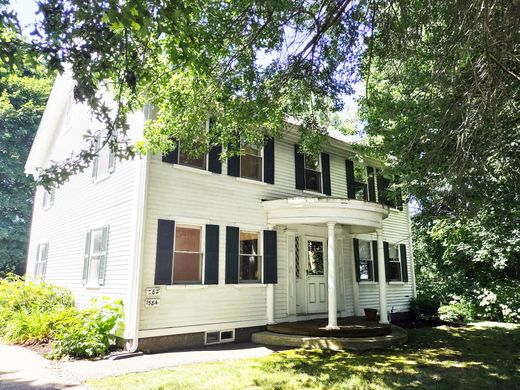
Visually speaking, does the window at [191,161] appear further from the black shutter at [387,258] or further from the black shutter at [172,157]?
the black shutter at [387,258]

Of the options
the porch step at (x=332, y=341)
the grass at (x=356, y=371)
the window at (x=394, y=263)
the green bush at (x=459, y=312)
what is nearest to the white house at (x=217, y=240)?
the porch step at (x=332, y=341)

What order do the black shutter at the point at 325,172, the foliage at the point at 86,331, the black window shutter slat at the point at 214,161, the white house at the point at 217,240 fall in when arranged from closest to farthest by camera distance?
the foliage at the point at 86,331
the white house at the point at 217,240
the black window shutter slat at the point at 214,161
the black shutter at the point at 325,172

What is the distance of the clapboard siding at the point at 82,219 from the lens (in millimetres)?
8828

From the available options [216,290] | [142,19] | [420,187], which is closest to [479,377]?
[420,187]

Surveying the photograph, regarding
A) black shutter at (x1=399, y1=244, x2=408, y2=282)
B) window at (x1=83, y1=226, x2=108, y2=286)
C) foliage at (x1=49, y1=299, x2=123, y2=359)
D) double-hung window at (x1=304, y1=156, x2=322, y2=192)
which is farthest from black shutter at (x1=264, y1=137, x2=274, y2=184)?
black shutter at (x1=399, y1=244, x2=408, y2=282)

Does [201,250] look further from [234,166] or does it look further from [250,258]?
[234,166]

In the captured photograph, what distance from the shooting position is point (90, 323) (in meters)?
7.92

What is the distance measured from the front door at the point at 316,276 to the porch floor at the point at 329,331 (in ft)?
2.92

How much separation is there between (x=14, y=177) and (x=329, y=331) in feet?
72.4

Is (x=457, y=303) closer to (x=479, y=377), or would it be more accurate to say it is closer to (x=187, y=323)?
(x=479, y=377)

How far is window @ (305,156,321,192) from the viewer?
12055mm

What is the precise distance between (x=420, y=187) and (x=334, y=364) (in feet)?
13.9

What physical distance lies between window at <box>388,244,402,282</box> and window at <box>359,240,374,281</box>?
123 cm

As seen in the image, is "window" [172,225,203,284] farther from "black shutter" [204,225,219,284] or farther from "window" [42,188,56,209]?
"window" [42,188,56,209]
